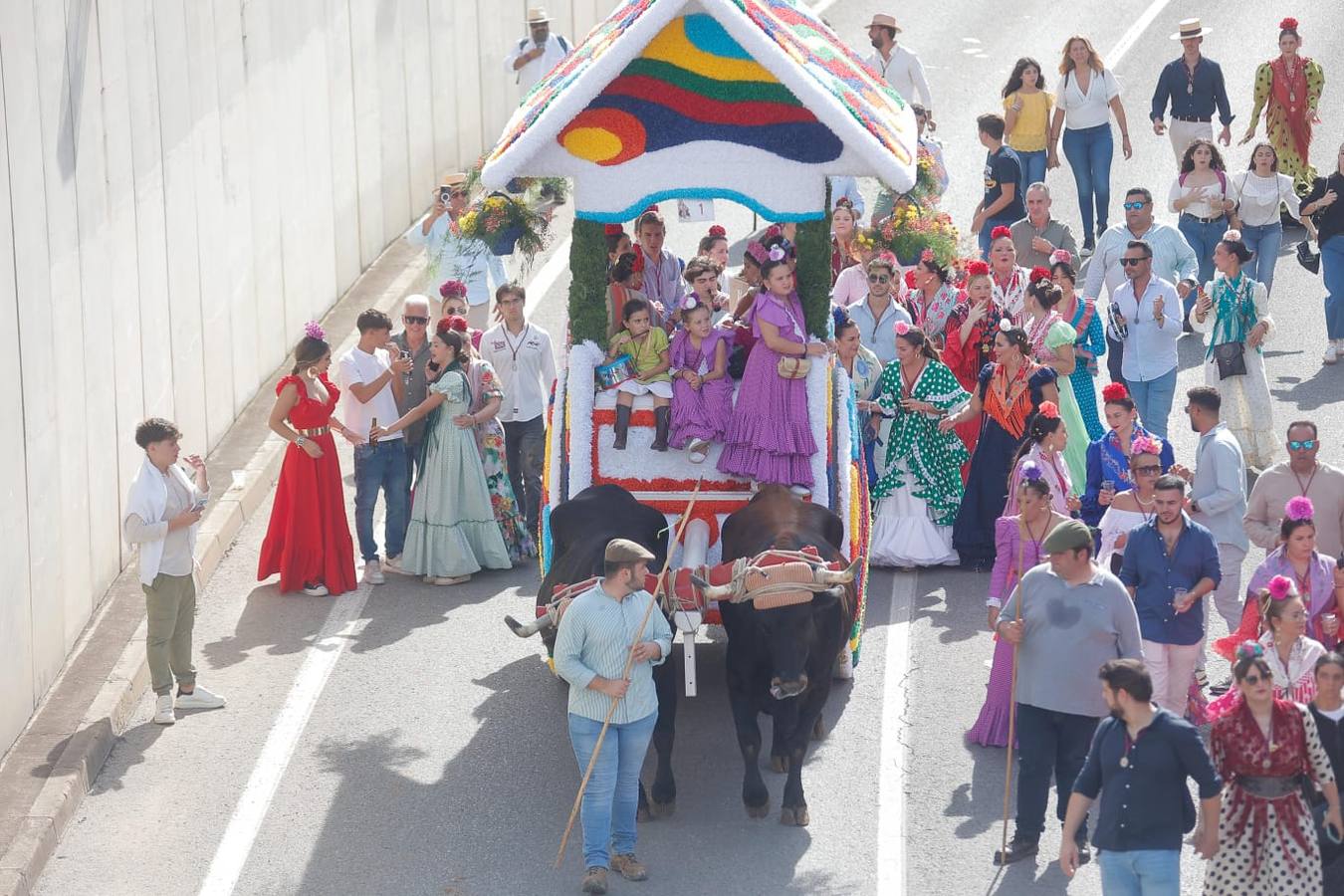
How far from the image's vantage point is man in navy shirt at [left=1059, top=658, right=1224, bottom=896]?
9.33m

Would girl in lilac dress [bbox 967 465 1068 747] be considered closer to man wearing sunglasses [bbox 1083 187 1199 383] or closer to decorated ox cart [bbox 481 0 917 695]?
decorated ox cart [bbox 481 0 917 695]

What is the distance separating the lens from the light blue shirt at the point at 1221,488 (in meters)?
13.2

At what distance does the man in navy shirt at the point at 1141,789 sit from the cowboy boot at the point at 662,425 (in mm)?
4077

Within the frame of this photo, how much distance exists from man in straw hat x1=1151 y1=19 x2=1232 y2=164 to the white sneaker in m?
12.3

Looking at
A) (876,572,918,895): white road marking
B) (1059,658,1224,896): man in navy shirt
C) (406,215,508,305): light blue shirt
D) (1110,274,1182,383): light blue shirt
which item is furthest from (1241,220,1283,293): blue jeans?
(1059,658,1224,896): man in navy shirt

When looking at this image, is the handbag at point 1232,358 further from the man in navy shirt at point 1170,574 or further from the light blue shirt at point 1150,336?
the man in navy shirt at point 1170,574

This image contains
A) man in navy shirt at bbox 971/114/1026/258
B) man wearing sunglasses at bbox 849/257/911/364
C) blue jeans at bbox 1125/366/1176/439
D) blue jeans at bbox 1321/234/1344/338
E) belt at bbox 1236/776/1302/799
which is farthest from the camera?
man in navy shirt at bbox 971/114/1026/258

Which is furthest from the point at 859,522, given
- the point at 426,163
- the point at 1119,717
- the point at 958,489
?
the point at 426,163

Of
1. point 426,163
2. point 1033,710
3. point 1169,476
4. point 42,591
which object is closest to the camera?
point 1033,710

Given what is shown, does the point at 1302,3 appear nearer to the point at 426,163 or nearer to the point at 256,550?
the point at 426,163

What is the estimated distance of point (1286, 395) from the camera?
1803 cm

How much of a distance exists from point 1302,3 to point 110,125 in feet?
64.0

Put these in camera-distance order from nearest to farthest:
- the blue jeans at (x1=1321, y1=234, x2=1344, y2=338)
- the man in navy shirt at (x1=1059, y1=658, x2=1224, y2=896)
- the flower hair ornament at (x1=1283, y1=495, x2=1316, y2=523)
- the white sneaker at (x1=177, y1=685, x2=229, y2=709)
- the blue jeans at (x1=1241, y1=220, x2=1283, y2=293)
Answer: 1. the man in navy shirt at (x1=1059, y1=658, x2=1224, y2=896)
2. the flower hair ornament at (x1=1283, y1=495, x2=1316, y2=523)
3. the white sneaker at (x1=177, y1=685, x2=229, y2=709)
4. the blue jeans at (x1=1321, y1=234, x2=1344, y2=338)
5. the blue jeans at (x1=1241, y1=220, x2=1283, y2=293)

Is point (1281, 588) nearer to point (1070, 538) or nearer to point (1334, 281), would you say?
point (1070, 538)
